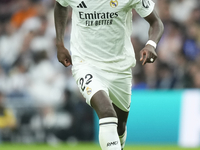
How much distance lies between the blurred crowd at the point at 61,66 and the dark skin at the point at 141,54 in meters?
5.34

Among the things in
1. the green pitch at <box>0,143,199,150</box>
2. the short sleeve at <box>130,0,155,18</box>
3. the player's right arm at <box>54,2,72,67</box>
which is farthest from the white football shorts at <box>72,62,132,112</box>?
the green pitch at <box>0,143,199,150</box>

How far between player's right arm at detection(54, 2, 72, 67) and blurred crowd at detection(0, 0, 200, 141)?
5.48 metres

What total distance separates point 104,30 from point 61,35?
843mm

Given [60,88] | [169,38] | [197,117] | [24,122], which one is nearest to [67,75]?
[60,88]

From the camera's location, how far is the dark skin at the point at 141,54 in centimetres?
522

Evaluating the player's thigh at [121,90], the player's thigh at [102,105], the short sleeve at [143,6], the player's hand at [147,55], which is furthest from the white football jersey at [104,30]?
the player's hand at [147,55]

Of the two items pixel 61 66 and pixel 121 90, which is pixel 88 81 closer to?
pixel 121 90

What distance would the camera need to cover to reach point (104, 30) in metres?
5.80

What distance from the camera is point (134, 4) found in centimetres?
577

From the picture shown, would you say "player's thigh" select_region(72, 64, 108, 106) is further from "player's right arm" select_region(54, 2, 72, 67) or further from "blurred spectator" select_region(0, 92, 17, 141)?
"blurred spectator" select_region(0, 92, 17, 141)

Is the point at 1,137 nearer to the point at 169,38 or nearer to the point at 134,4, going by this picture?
the point at 169,38

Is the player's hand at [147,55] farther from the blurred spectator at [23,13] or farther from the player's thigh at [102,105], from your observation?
the blurred spectator at [23,13]

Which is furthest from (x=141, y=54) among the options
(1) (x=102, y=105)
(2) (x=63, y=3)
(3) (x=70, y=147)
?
(3) (x=70, y=147)

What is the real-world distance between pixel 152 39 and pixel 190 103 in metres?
5.95
